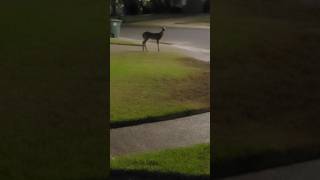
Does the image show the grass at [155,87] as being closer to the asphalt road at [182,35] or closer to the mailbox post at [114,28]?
the asphalt road at [182,35]

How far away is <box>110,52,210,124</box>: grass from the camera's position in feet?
33.4

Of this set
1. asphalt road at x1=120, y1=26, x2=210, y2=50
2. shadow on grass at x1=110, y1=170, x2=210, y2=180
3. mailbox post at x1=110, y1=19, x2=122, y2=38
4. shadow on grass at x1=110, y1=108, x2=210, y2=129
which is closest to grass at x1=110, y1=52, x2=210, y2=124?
shadow on grass at x1=110, y1=108, x2=210, y2=129

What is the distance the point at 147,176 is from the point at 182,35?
23.6m

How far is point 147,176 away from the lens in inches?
265
